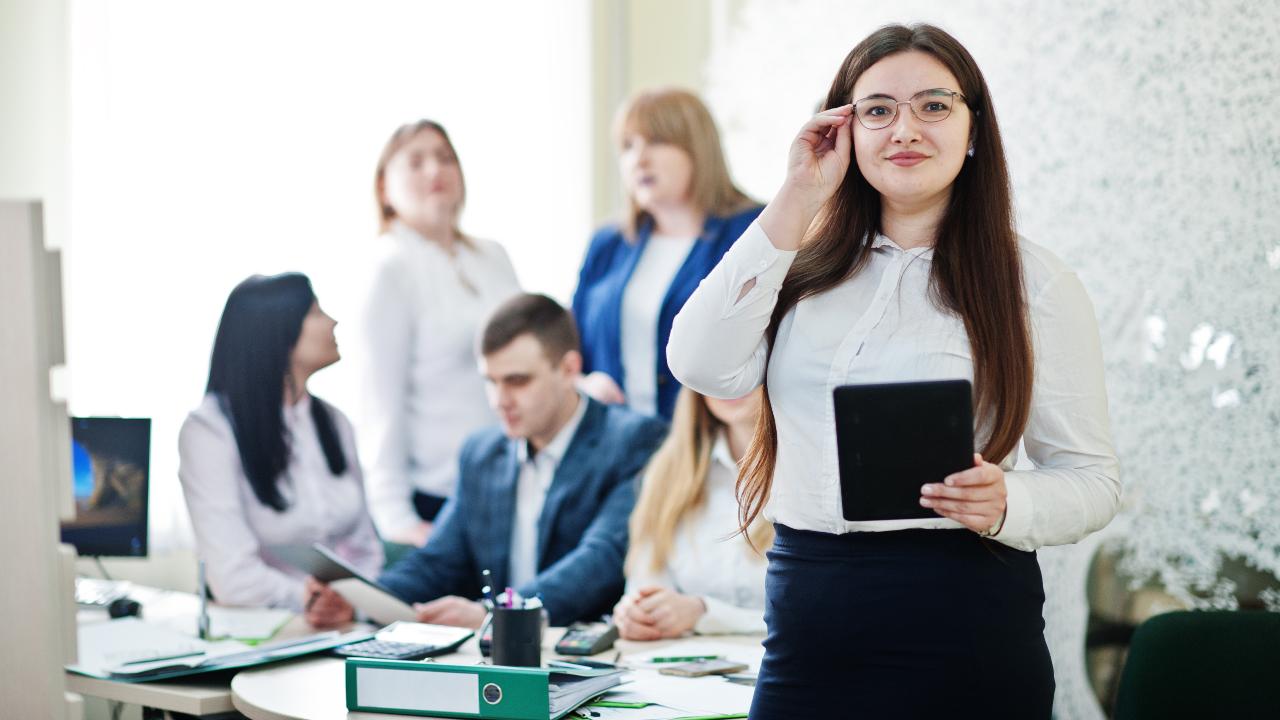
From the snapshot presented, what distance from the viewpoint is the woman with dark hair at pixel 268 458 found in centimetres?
265

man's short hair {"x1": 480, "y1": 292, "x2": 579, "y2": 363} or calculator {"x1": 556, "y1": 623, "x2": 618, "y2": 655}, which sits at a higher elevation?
man's short hair {"x1": 480, "y1": 292, "x2": 579, "y2": 363}

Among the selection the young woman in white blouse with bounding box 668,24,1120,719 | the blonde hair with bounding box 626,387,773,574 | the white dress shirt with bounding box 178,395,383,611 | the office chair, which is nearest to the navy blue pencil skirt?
the young woman in white blouse with bounding box 668,24,1120,719

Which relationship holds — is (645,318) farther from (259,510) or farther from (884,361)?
(884,361)

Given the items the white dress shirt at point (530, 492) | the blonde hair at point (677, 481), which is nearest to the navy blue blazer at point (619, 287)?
the white dress shirt at point (530, 492)

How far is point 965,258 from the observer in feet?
4.59

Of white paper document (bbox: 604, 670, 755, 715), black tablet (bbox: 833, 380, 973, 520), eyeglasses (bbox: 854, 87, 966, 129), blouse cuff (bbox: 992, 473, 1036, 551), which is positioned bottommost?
white paper document (bbox: 604, 670, 755, 715)

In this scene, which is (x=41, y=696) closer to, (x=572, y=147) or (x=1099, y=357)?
(x=1099, y=357)

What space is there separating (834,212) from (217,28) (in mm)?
2827

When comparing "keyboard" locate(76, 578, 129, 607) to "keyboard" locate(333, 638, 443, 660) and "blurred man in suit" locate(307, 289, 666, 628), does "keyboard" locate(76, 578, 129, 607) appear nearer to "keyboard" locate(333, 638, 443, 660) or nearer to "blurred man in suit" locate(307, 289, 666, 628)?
"blurred man in suit" locate(307, 289, 666, 628)

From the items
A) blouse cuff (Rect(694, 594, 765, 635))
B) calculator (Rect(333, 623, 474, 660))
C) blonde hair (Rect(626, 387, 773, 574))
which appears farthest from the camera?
blonde hair (Rect(626, 387, 773, 574))

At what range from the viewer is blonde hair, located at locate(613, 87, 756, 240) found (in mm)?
3281

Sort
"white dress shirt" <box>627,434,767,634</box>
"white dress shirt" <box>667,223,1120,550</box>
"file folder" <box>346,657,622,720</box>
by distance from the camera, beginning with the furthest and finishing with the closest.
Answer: "white dress shirt" <box>627,434,767,634</box>, "file folder" <box>346,657,622,720</box>, "white dress shirt" <box>667,223,1120,550</box>

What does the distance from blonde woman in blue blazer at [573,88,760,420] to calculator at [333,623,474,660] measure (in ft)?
4.02

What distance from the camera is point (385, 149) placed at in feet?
11.3
